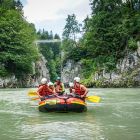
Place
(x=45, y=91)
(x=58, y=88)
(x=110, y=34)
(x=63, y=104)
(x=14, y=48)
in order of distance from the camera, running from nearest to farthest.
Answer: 1. (x=63, y=104)
2. (x=45, y=91)
3. (x=58, y=88)
4. (x=110, y=34)
5. (x=14, y=48)

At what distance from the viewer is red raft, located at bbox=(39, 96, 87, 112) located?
1548cm

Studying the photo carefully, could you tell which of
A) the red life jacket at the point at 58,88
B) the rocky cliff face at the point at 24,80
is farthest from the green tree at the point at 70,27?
the red life jacket at the point at 58,88

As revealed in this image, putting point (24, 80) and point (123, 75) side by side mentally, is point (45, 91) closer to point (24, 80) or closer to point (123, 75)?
point (123, 75)

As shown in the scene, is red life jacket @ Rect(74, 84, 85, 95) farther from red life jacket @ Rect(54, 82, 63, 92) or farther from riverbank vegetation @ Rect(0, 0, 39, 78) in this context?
riverbank vegetation @ Rect(0, 0, 39, 78)

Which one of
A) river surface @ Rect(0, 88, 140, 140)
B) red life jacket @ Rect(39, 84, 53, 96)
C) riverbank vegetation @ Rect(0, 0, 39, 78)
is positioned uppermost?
riverbank vegetation @ Rect(0, 0, 39, 78)

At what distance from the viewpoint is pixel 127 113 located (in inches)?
610

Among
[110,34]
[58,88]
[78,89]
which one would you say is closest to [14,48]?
[110,34]

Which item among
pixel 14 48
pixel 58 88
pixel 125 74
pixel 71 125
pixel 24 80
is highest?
pixel 14 48

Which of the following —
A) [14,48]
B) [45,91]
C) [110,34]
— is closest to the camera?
[45,91]

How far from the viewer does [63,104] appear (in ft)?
50.8

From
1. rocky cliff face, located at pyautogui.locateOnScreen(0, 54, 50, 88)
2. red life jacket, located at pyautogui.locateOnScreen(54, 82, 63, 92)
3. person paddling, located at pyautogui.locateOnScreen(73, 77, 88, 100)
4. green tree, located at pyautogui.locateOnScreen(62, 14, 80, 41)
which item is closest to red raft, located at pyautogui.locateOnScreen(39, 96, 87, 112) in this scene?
person paddling, located at pyautogui.locateOnScreen(73, 77, 88, 100)

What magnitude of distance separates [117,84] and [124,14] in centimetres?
982

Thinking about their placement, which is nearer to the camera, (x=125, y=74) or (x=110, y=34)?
(x=125, y=74)

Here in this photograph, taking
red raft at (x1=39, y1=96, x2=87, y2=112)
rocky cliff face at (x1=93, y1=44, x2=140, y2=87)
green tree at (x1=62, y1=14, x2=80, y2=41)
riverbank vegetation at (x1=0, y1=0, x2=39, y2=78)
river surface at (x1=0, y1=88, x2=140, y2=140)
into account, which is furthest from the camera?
green tree at (x1=62, y1=14, x2=80, y2=41)
